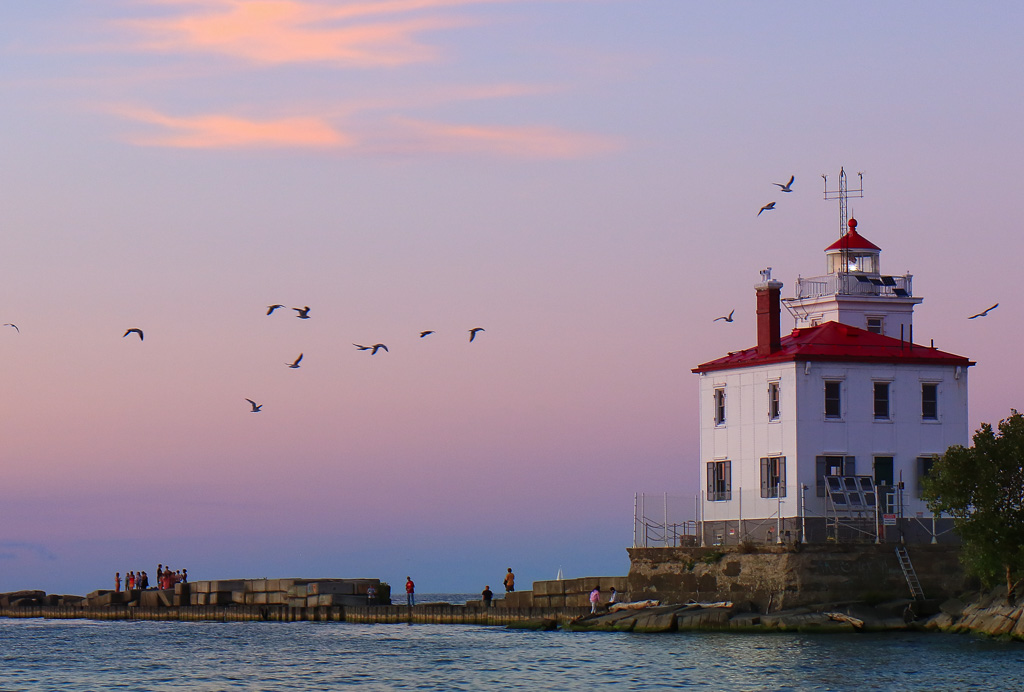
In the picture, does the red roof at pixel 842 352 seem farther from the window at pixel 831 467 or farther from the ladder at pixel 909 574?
the ladder at pixel 909 574

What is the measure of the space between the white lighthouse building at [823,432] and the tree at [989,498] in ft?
13.5

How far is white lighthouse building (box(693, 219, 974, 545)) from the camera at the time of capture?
5384cm

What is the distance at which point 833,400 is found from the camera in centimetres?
5528

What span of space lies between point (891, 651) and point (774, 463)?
432 inches

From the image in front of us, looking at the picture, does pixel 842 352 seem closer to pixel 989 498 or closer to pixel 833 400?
pixel 833 400

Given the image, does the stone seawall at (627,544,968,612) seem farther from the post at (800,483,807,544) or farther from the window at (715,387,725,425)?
the window at (715,387,725,425)

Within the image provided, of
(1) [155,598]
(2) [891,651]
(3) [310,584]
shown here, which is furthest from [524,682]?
(1) [155,598]

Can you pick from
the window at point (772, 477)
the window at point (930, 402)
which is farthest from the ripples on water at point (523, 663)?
the window at point (930, 402)

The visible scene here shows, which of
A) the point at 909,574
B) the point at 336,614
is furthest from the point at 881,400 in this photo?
the point at 336,614

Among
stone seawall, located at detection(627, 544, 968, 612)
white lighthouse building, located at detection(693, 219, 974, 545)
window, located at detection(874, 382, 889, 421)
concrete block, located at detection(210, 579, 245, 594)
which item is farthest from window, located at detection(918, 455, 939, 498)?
concrete block, located at detection(210, 579, 245, 594)

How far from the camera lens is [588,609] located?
58750 millimetres

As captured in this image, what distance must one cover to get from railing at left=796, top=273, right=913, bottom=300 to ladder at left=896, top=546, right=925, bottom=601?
18274 mm

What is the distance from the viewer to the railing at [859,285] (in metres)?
68.6

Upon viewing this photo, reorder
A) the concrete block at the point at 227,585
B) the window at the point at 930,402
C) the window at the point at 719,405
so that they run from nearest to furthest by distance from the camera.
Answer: the window at the point at 930,402
the window at the point at 719,405
the concrete block at the point at 227,585
